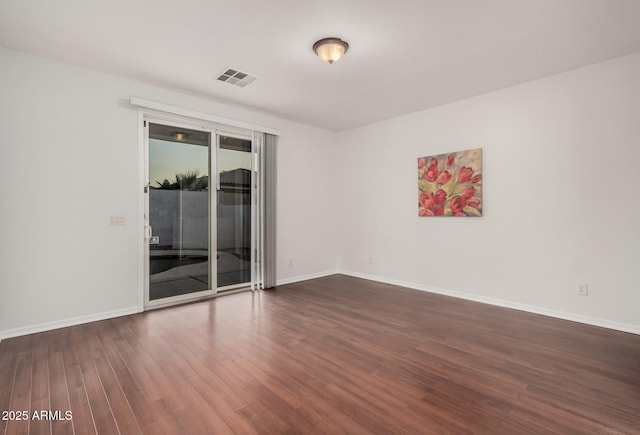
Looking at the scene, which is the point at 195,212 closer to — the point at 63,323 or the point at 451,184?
the point at 63,323

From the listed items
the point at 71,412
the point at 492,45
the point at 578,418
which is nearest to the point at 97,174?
the point at 71,412

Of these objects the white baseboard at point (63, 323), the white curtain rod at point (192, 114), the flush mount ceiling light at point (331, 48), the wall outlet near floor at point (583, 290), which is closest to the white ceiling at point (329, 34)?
the flush mount ceiling light at point (331, 48)

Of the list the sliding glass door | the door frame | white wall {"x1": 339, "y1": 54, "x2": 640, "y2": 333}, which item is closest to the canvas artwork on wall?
white wall {"x1": 339, "y1": 54, "x2": 640, "y2": 333}

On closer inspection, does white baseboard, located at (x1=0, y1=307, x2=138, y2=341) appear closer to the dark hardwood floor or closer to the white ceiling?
the dark hardwood floor

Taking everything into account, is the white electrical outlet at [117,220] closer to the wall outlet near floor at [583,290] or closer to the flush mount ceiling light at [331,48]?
the flush mount ceiling light at [331,48]

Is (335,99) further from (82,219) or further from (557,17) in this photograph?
(82,219)

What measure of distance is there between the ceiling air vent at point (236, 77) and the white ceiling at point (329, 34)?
0.32 ft

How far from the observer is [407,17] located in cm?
257

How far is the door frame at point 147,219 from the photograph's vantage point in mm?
3918

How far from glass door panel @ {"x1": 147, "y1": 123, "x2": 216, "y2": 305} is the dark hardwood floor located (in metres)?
0.70

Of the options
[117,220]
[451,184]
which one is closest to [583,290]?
[451,184]

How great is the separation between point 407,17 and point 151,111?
3341 millimetres

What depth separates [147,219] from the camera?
Answer: 398cm

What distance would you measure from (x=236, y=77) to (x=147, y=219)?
222cm
